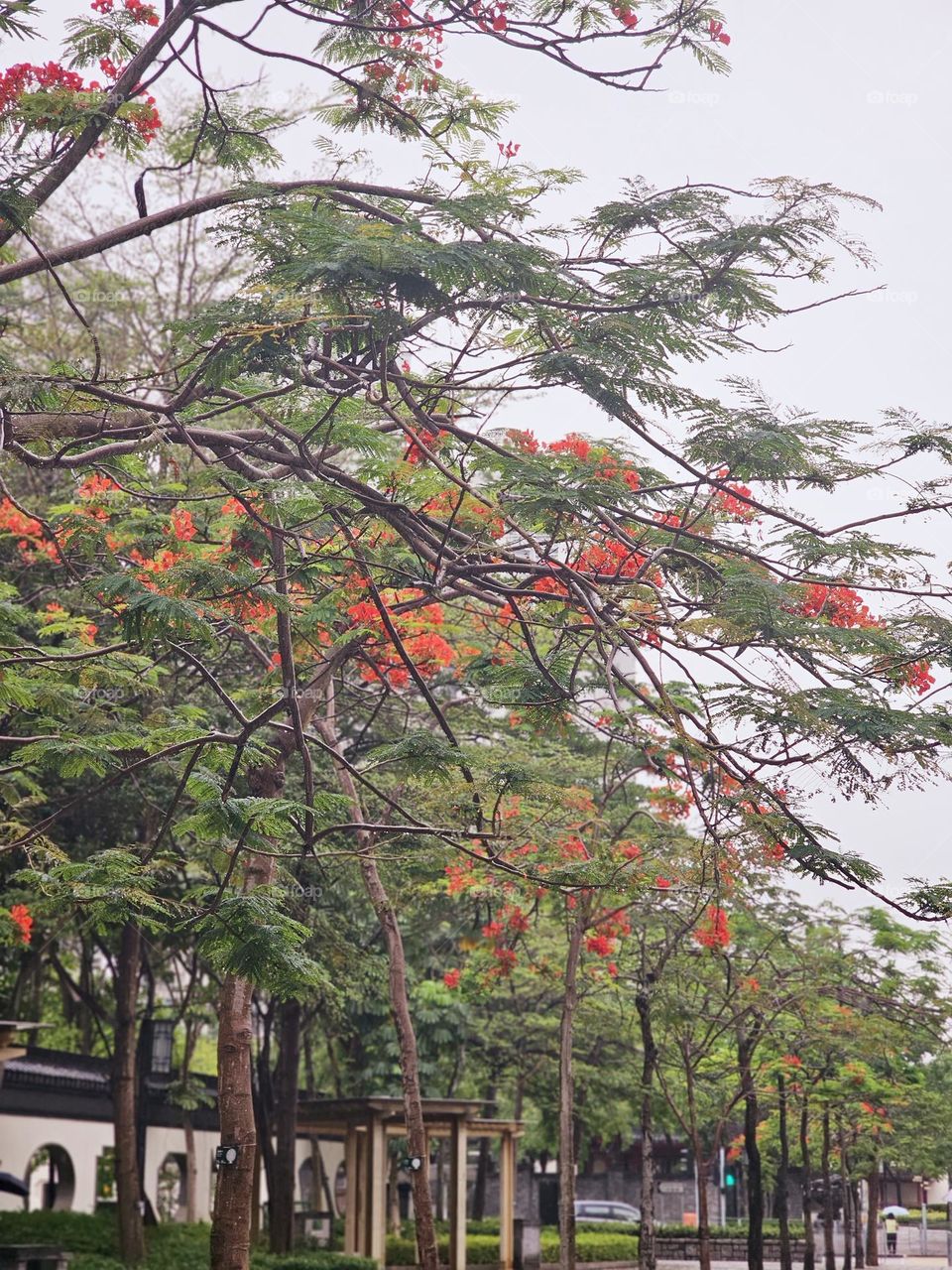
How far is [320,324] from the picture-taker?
6773mm

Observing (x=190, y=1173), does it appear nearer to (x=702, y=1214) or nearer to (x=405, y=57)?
(x=702, y=1214)

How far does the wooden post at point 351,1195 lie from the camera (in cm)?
2083

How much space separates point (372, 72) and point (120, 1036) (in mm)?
14087

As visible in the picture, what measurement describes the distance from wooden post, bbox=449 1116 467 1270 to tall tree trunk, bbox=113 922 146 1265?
13.9 ft

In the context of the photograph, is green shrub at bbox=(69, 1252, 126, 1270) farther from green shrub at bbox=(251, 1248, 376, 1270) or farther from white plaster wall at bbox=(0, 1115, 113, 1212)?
white plaster wall at bbox=(0, 1115, 113, 1212)

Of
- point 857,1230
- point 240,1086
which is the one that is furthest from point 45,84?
point 857,1230

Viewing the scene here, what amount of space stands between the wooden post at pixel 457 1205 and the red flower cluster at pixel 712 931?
6071 millimetres

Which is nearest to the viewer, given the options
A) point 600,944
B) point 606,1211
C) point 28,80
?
point 28,80

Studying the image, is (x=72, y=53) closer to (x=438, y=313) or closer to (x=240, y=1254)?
(x=438, y=313)

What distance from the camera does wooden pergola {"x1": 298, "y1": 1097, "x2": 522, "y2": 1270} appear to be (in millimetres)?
19875

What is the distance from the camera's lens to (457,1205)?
20141 mm

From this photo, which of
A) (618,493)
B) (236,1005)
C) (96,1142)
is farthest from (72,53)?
(96,1142)

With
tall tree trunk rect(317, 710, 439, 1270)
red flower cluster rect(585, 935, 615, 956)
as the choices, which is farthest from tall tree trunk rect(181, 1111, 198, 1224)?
tall tree trunk rect(317, 710, 439, 1270)

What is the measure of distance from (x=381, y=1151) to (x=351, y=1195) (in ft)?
6.43
